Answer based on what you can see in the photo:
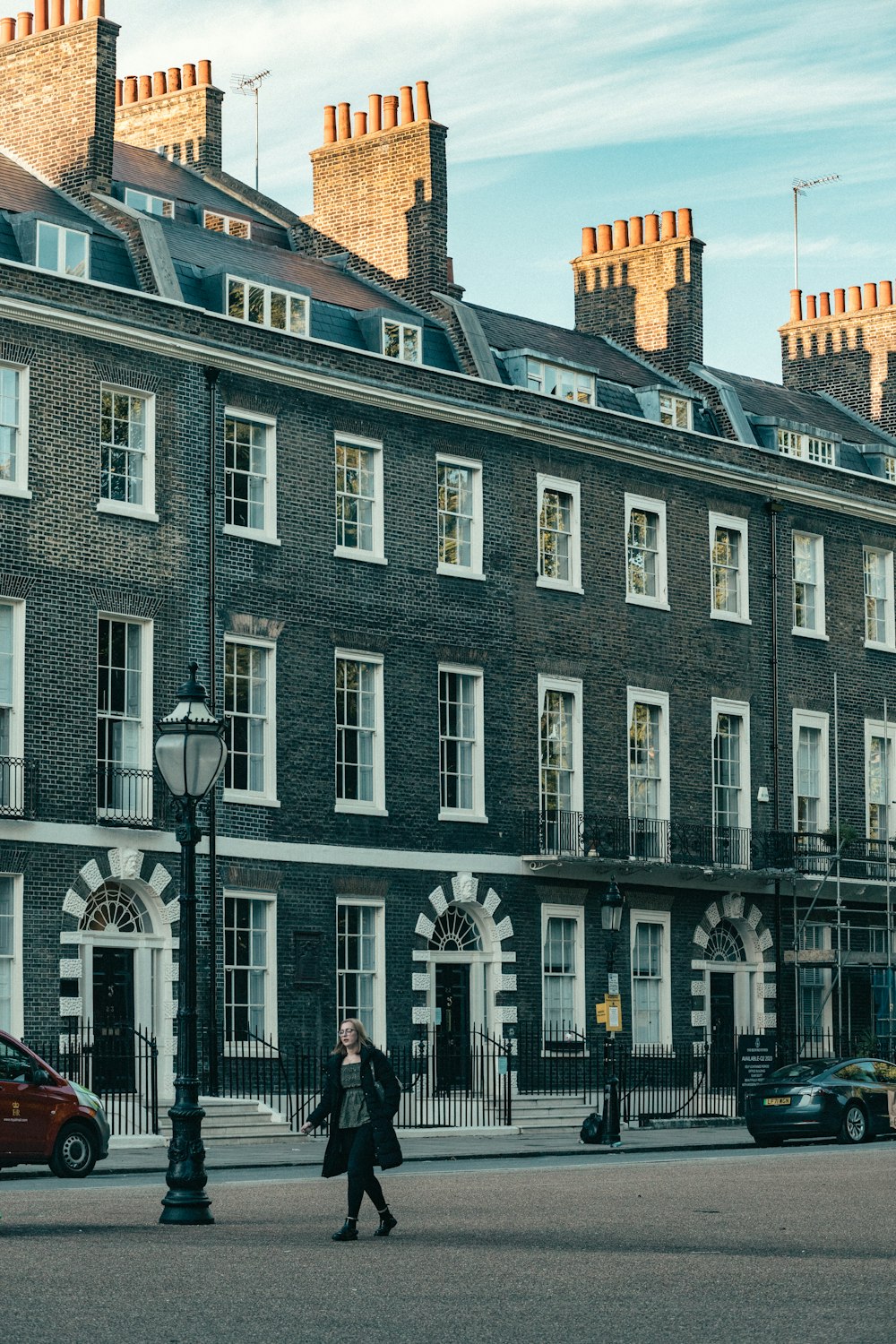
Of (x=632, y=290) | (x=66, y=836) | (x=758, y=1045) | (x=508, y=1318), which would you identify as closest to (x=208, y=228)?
(x=632, y=290)

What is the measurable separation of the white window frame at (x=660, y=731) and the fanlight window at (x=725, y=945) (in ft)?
9.01

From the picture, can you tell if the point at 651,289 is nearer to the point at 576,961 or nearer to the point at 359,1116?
the point at 576,961

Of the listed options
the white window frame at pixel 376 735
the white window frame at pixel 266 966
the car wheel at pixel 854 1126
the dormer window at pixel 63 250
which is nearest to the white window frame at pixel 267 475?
the white window frame at pixel 376 735

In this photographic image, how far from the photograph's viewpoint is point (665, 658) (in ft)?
138

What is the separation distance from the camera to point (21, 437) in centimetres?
3216

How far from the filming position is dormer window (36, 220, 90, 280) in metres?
33.5

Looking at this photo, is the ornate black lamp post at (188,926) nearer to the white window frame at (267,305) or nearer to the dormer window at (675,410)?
the white window frame at (267,305)

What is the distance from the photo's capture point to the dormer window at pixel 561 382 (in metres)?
41.0

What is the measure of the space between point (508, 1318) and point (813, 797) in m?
33.1

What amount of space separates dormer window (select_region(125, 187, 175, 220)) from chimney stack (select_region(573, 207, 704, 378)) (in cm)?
1048

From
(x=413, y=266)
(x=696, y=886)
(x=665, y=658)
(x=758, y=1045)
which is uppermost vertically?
(x=413, y=266)

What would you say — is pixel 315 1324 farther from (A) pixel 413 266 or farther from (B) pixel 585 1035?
(A) pixel 413 266

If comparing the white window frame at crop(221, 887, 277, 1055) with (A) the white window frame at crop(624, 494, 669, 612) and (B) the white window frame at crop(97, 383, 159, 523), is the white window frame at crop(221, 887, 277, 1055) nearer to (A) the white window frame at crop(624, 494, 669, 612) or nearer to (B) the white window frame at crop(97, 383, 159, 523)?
(B) the white window frame at crop(97, 383, 159, 523)

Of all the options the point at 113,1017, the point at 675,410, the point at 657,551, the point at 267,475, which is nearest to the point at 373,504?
the point at 267,475
